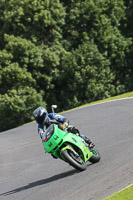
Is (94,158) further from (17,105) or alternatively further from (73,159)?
(17,105)

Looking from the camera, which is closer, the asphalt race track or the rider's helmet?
the asphalt race track

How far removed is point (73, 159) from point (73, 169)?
1.29 metres

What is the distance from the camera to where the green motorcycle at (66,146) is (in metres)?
8.02

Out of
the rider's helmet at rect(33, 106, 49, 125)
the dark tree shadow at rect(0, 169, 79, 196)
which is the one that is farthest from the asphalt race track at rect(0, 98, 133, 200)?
the rider's helmet at rect(33, 106, 49, 125)

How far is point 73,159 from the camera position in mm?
8070

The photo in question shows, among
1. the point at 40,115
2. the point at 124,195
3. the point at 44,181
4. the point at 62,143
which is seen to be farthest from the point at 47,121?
the point at 124,195

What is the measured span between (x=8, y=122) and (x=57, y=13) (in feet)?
31.6

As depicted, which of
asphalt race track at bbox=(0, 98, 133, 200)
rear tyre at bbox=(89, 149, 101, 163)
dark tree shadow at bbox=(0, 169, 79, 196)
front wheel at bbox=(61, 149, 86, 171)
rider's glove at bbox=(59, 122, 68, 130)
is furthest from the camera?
rear tyre at bbox=(89, 149, 101, 163)

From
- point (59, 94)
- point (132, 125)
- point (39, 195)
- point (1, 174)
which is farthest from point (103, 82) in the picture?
point (39, 195)

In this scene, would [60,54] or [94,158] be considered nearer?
[94,158]

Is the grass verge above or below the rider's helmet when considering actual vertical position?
below

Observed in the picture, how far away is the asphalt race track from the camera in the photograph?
713cm

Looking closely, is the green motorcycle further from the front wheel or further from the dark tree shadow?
the dark tree shadow

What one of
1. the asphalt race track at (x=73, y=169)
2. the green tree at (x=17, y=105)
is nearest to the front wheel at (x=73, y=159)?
the asphalt race track at (x=73, y=169)
